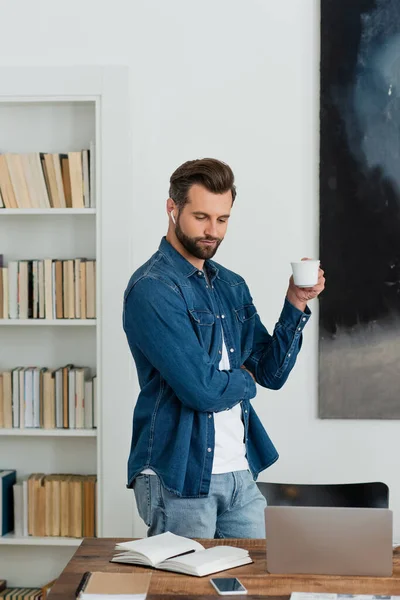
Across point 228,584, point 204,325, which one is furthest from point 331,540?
point 204,325

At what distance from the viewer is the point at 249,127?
341 centimetres

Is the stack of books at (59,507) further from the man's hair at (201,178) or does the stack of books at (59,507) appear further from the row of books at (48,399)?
the man's hair at (201,178)

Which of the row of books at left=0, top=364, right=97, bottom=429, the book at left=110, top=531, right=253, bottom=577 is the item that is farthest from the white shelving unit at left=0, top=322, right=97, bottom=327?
the book at left=110, top=531, right=253, bottom=577

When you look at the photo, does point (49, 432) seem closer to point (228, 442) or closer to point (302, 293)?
point (228, 442)

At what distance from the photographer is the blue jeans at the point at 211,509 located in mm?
2268

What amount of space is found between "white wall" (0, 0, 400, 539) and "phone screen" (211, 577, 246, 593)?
5.64 ft

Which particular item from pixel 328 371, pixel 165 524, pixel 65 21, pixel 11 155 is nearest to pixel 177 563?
pixel 165 524

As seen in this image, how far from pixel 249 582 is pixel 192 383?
604 mm

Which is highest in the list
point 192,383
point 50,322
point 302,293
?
point 302,293

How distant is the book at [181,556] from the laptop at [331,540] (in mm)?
122

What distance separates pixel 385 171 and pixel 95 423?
5.17 feet

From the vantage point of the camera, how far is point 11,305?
350 centimetres

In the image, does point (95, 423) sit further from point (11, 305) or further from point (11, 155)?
point (11, 155)

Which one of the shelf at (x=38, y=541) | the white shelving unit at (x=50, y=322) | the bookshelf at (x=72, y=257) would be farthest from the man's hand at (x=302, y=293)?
the shelf at (x=38, y=541)
